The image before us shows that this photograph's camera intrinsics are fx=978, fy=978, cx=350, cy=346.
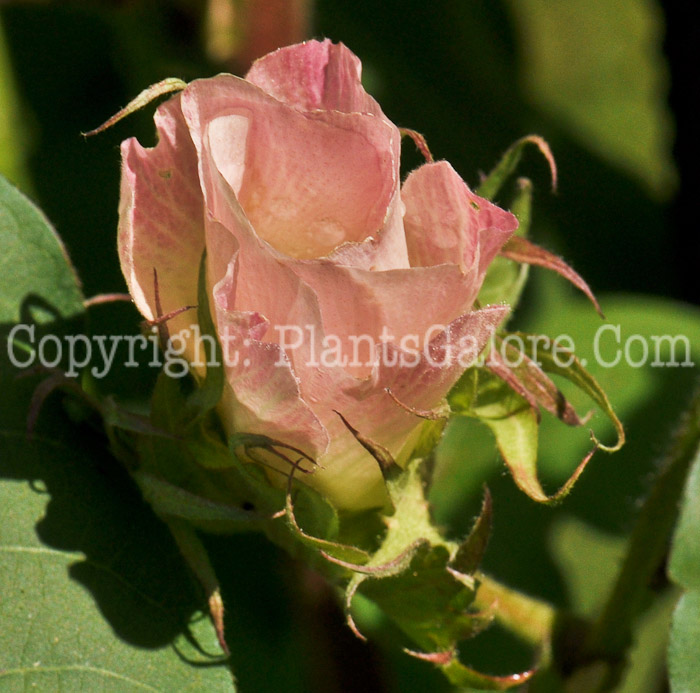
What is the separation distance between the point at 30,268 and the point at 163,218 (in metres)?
0.17

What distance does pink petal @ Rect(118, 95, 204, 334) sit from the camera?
57cm

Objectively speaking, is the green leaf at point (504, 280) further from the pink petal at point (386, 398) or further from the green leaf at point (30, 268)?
the green leaf at point (30, 268)

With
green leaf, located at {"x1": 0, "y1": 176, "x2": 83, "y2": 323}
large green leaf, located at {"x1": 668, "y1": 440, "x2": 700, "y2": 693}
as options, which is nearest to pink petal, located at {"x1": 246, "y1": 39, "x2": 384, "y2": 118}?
green leaf, located at {"x1": 0, "y1": 176, "x2": 83, "y2": 323}

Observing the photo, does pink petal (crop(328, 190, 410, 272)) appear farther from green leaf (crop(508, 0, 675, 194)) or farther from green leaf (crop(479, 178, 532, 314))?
green leaf (crop(508, 0, 675, 194))

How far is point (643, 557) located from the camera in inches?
32.9

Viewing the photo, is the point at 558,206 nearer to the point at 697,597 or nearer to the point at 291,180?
the point at 697,597

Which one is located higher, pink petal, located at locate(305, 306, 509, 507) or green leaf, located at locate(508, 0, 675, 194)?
pink petal, located at locate(305, 306, 509, 507)

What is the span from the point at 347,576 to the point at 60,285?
0.31 metres

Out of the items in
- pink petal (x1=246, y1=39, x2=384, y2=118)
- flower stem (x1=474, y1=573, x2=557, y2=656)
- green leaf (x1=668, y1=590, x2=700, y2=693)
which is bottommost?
flower stem (x1=474, y1=573, x2=557, y2=656)

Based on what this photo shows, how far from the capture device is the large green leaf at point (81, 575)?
1.88 ft

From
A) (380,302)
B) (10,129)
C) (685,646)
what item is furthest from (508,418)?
(10,129)

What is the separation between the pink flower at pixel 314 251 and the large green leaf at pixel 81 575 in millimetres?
119

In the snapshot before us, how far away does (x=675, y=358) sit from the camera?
1228 mm

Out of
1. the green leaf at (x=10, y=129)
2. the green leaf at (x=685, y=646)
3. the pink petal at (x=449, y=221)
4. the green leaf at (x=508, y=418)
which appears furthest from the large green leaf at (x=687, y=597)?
the green leaf at (x=10, y=129)
